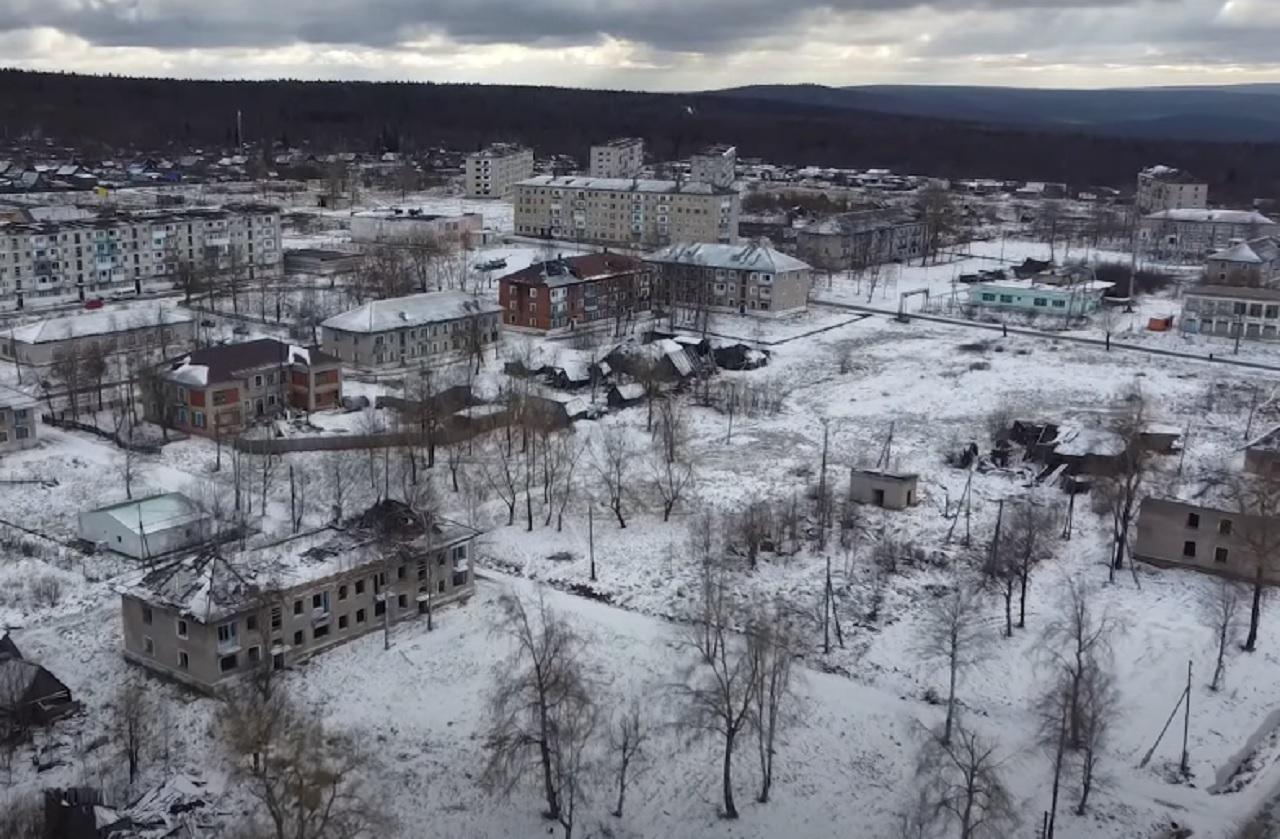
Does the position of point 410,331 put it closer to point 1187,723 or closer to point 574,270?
point 574,270

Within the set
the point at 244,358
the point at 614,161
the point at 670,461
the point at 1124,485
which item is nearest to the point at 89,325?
the point at 244,358

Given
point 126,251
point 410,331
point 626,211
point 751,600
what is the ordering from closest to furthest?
point 751,600 < point 410,331 < point 126,251 < point 626,211

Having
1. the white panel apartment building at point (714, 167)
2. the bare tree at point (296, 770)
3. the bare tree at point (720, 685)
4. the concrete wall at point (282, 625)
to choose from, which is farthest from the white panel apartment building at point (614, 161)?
the bare tree at point (296, 770)

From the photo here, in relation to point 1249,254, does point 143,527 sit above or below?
below

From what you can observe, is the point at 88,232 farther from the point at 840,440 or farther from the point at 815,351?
the point at 840,440

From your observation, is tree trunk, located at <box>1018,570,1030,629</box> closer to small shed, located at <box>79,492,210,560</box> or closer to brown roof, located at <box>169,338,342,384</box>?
small shed, located at <box>79,492,210,560</box>

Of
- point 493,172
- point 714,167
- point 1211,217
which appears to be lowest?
point 1211,217

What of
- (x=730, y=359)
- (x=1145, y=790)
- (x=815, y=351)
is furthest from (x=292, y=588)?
(x=815, y=351)
